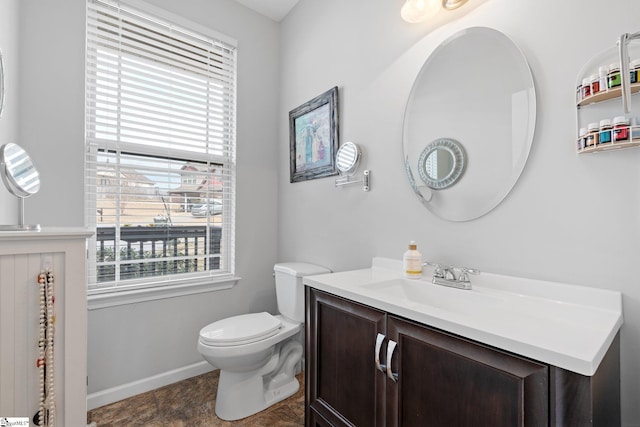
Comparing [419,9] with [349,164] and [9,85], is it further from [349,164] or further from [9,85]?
[9,85]

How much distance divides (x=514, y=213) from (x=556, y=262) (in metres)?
0.21

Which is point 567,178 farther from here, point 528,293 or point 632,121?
point 528,293

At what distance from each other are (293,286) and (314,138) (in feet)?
3.35

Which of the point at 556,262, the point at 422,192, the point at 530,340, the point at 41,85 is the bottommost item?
the point at 530,340

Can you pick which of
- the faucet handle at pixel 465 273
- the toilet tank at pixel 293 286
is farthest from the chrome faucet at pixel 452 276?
the toilet tank at pixel 293 286

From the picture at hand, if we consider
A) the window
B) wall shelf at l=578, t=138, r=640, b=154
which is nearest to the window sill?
the window

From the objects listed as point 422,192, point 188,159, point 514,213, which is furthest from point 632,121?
point 188,159

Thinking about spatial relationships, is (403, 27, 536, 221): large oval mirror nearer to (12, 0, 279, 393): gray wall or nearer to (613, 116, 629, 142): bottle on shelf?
(613, 116, 629, 142): bottle on shelf

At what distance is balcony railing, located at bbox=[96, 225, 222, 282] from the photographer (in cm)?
179

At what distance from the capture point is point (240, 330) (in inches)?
65.5

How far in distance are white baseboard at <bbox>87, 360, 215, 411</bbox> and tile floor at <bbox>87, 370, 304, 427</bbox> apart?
0.09 feet

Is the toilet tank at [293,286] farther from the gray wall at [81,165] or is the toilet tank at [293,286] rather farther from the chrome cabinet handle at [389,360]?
the chrome cabinet handle at [389,360]

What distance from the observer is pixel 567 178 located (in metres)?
0.98

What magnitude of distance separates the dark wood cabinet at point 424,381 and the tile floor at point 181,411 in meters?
0.48
